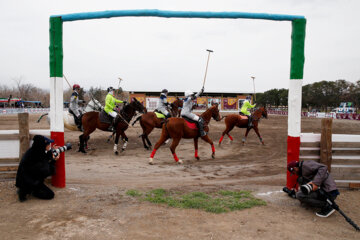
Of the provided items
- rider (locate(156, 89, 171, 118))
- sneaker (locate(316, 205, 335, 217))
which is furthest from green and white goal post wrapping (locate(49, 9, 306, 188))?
rider (locate(156, 89, 171, 118))

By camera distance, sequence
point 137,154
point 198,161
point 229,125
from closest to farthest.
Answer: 1. point 198,161
2. point 137,154
3. point 229,125

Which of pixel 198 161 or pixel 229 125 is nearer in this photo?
pixel 198 161

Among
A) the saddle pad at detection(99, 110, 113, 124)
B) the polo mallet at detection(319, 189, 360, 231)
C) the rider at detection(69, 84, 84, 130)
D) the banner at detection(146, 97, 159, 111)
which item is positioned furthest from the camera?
the banner at detection(146, 97, 159, 111)

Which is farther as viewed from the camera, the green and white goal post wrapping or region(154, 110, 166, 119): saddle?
region(154, 110, 166, 119): saddle

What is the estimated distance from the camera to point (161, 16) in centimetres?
529

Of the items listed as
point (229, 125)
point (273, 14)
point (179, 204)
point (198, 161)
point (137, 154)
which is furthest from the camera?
point (229, 125)

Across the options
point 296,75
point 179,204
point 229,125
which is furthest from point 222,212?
point 229,125

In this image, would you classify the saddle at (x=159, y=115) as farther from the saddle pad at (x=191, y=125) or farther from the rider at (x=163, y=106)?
the saddle pad at (x=191, y=125)

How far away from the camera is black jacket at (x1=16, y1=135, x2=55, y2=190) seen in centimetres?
504

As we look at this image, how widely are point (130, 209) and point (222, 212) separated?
180 cm

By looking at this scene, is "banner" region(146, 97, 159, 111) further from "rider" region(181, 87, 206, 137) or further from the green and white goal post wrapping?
the green and white goal post wrapping

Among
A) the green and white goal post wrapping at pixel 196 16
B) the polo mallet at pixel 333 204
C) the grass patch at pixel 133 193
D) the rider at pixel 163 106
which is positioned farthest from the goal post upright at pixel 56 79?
the rider at pixel 163 106

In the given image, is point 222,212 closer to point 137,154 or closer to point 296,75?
point 296,75

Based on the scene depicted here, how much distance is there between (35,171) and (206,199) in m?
3.70
